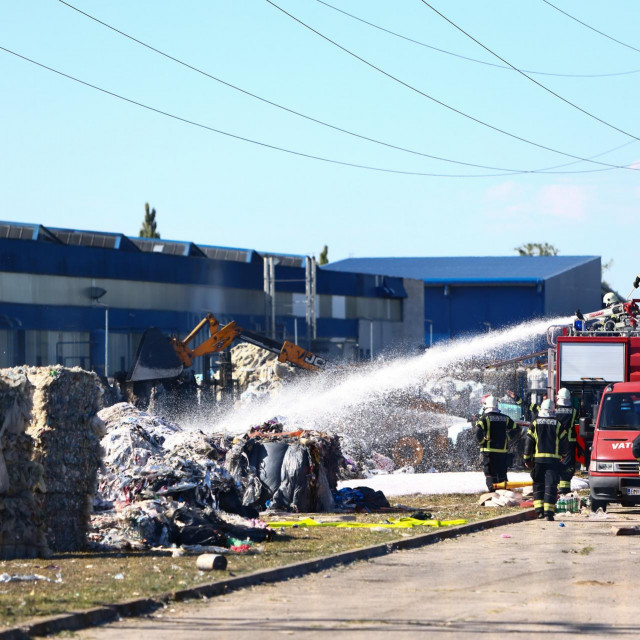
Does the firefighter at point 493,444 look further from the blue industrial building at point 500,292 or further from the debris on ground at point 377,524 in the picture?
the blue industrial building at point 500,292

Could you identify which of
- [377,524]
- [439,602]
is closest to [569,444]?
[377,524]

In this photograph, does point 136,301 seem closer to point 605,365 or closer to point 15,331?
point 15,331

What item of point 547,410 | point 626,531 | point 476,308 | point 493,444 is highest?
point 476,308

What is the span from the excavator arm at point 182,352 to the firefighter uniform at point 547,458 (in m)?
19.6

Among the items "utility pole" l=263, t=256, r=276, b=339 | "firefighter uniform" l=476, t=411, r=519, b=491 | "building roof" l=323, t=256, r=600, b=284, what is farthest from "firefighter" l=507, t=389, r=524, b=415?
"building roof" l=323, t=256, r=600, b=284

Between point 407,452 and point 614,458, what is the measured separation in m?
10.1

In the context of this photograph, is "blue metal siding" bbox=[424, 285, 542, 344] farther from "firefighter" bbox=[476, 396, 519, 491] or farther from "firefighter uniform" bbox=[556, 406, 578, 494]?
"firefighter uniform" bbox=[556, 406, 578, 494]

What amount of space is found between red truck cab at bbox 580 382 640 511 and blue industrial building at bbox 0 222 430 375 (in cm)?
3156

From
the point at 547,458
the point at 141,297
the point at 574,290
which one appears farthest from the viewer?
the point at 574,290

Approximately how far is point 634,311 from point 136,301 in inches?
1266

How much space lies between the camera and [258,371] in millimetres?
45906

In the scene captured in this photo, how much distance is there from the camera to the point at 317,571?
484 inches

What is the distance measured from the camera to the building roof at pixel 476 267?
81375 mm

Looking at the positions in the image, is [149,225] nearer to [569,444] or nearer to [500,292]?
[500,292]
